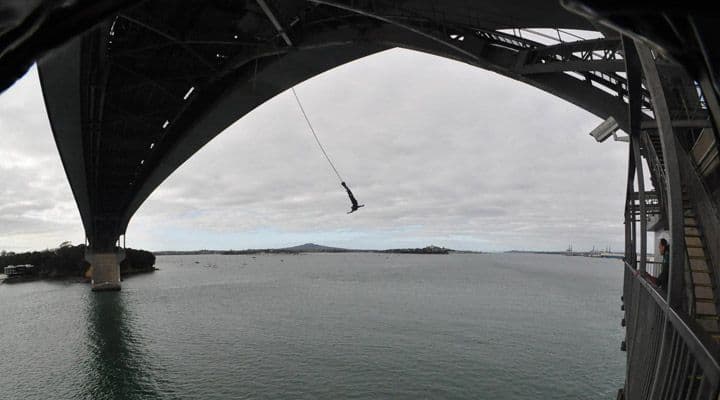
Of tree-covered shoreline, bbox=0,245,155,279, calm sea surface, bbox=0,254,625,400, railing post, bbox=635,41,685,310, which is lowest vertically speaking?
calm sea surface, bbox=0,254,625,400

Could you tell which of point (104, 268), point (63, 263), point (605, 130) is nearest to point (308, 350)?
point (605, 130)

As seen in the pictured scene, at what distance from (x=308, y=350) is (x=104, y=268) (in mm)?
47143

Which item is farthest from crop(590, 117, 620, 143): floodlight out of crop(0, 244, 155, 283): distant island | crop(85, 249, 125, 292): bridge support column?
crop(0, 244, 155, 283): distant island

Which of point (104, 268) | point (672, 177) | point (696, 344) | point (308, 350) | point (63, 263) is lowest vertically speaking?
point (308, 350)

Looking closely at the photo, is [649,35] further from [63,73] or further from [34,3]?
[63,73]

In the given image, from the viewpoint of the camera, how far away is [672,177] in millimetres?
5004

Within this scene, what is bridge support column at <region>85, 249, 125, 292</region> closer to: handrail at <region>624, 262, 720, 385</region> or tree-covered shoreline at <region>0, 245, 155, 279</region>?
tree-covered shoreline at <region>0, 245, 155, 279</region>

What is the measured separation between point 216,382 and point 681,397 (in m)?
22.0

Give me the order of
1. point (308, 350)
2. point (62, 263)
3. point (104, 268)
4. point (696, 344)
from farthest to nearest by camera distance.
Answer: point (62, 263) → point (104, 268) → point (308, 350) → point (696, 344)

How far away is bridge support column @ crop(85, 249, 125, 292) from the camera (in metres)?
58.2

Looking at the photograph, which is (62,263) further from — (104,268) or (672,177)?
(672,177)

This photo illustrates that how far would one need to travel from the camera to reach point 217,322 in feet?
126

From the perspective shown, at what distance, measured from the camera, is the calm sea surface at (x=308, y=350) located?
2125 centimetres

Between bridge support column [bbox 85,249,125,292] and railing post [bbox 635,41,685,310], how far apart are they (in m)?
67.6
